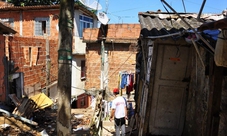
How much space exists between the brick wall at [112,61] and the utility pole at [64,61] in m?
10.6

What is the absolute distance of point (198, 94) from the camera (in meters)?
4.23

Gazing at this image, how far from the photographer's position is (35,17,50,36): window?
17264mm

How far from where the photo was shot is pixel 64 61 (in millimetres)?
2527

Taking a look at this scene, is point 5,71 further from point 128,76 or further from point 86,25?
point 86,25

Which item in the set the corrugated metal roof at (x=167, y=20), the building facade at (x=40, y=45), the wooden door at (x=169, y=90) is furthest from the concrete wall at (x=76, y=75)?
the wooden door at (x=169, y=90)

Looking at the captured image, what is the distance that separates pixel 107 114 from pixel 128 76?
7.34ft

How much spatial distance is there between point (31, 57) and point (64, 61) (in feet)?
34.8

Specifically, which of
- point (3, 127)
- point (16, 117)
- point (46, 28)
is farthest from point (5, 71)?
point (46, 28)

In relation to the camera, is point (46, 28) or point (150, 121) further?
point (46, 28)

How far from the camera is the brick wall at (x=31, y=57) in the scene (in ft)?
34.8

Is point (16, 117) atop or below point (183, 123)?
below

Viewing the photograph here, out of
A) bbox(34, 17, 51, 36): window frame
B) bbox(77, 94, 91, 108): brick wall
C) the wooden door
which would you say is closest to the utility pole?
the wooden door

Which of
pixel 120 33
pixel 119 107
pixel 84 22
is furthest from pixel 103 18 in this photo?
pixel 119 107

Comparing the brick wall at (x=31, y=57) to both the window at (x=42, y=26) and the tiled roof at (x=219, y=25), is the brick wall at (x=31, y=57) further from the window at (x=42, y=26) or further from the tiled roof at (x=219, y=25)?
the tiled roof at (x=219, y=25)
